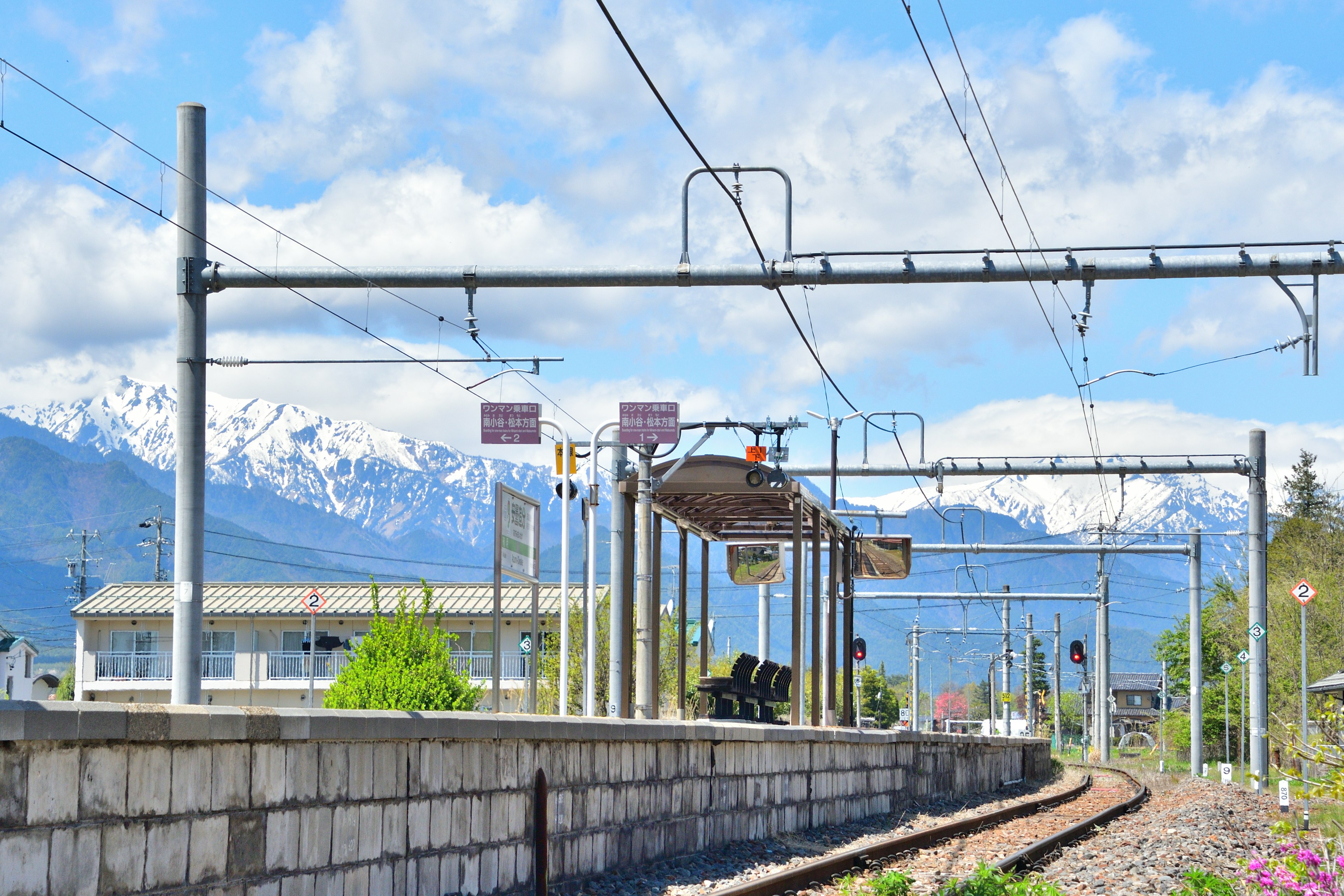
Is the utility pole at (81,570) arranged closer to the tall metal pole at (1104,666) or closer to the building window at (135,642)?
the building window at (135,642)

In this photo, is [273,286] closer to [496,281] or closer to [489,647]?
[496,281]

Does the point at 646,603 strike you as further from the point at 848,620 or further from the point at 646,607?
the point at 848,620

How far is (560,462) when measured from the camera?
21203 millimetres

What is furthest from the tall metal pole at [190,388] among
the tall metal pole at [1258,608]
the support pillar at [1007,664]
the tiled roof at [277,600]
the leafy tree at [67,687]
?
the leafy tree at [67,687]

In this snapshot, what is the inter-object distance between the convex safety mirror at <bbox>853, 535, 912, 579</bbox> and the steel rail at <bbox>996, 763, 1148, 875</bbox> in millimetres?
4370

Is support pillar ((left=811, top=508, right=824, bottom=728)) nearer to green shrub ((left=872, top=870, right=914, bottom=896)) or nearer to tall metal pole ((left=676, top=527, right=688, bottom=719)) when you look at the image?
tall metal pole ((left=676, top=527, right=688, bottom=719))

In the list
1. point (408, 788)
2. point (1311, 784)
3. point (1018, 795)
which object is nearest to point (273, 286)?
point (408, 788)

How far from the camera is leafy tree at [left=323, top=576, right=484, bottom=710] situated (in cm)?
2394

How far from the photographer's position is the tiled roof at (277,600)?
53.3m

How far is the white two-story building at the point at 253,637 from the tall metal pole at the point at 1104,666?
18.4 meters

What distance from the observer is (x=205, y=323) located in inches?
571

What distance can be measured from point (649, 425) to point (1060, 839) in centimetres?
707

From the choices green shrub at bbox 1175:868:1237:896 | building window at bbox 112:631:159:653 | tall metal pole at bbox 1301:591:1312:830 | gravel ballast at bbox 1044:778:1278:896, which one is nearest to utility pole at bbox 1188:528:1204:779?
tall metal pole at bbox 1301:591:1312:830

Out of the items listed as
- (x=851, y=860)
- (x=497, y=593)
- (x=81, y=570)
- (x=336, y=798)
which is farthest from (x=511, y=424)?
(x=81, y=570)
